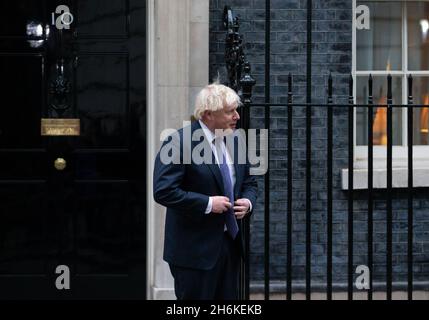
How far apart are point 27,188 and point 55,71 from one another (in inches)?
37.0

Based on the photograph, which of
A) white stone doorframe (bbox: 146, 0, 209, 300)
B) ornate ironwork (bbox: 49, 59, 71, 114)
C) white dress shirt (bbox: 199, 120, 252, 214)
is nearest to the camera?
white dress shirt (bbox: 199, 120, 252, 214)

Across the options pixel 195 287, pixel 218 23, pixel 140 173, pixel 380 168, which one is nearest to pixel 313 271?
pixel 380 168

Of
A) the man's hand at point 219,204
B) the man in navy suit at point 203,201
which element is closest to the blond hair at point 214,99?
the man in navy suit at point 203,201

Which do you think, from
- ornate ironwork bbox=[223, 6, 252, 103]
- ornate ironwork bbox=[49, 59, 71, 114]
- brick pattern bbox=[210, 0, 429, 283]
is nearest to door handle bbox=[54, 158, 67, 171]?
ornate ironwork bbox=[49, 59, 71, 114]

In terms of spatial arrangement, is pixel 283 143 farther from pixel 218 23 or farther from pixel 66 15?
pixel 66 15

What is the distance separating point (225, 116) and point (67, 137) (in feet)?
8.36

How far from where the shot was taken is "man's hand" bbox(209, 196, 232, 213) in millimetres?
4555

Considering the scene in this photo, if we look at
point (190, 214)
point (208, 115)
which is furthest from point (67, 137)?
point (190, 214)

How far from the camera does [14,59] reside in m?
6.93

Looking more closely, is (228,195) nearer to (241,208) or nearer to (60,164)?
(241,208)

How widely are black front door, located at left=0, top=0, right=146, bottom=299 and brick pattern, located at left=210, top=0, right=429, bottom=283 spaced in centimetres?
77

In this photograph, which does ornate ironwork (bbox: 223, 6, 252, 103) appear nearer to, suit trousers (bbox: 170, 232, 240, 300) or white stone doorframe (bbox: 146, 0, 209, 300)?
white stone doorframe (bbox: 146, 0, 209, 300)

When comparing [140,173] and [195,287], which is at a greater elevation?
[140,173]

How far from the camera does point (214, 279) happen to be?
15.4ft
